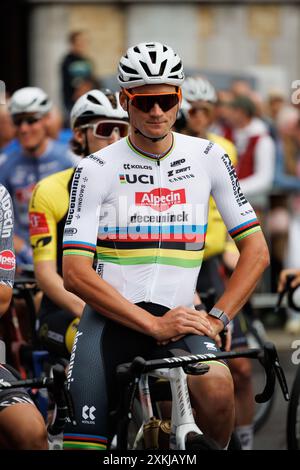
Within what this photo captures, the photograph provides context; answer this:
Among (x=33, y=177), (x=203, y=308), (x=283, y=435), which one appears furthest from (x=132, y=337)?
(x=33, y=177)

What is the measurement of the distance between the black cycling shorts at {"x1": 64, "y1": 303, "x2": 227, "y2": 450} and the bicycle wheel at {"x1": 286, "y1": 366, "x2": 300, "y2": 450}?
76.0 inches

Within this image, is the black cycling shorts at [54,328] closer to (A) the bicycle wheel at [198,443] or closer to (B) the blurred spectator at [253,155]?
(A) the bicycle wheel at [198,443]

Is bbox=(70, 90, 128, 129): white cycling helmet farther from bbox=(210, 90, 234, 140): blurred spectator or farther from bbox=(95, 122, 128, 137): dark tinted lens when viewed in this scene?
bbox=(210, 90, 234, 140): blurred spectator

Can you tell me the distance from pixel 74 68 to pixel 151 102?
10.5 meters

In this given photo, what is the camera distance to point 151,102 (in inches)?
228

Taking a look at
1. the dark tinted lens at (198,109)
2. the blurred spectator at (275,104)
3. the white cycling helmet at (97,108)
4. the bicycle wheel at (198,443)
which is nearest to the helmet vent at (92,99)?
the white cycling helmet at (97,108)

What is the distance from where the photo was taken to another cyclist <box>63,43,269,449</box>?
220 inches

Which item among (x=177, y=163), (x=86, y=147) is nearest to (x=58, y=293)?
(x=86, y=147)

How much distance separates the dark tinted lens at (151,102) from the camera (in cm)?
579

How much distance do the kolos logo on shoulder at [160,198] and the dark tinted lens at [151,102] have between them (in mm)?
372

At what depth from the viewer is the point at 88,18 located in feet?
66.0

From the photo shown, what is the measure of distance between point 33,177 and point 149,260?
4027 millimetres

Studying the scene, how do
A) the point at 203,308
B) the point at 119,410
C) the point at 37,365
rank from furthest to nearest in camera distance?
1. the point at 37,365
2. the point at 203,308
3. the point at 119,410

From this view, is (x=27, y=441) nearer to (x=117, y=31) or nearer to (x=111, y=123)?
(x=111, y=123)
